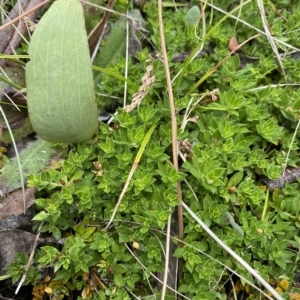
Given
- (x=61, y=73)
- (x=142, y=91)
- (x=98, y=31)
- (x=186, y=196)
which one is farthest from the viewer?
(x=98, y=31)

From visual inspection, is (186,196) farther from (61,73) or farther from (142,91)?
(61,73)

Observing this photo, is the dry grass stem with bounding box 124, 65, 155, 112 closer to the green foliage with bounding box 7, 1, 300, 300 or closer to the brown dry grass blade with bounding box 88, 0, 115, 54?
the green foliage with bounding box 7, 1, 300, 300

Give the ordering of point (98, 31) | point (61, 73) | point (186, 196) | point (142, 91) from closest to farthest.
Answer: point (61, 73)
point (186, 196)
point (142, 91)
point (98, 31)

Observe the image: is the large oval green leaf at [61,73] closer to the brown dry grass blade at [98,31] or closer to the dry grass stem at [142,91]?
the dry grass stem at [142,91]

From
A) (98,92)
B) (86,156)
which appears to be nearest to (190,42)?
(98,92)

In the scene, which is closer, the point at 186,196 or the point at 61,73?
the point at 61,73

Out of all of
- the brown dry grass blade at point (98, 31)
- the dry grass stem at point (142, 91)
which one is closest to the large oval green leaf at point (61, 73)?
the dry grass stem at point (142, 91)

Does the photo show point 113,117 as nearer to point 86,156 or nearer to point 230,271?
point 86,156

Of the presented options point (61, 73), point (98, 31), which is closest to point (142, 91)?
point (61, 73)
